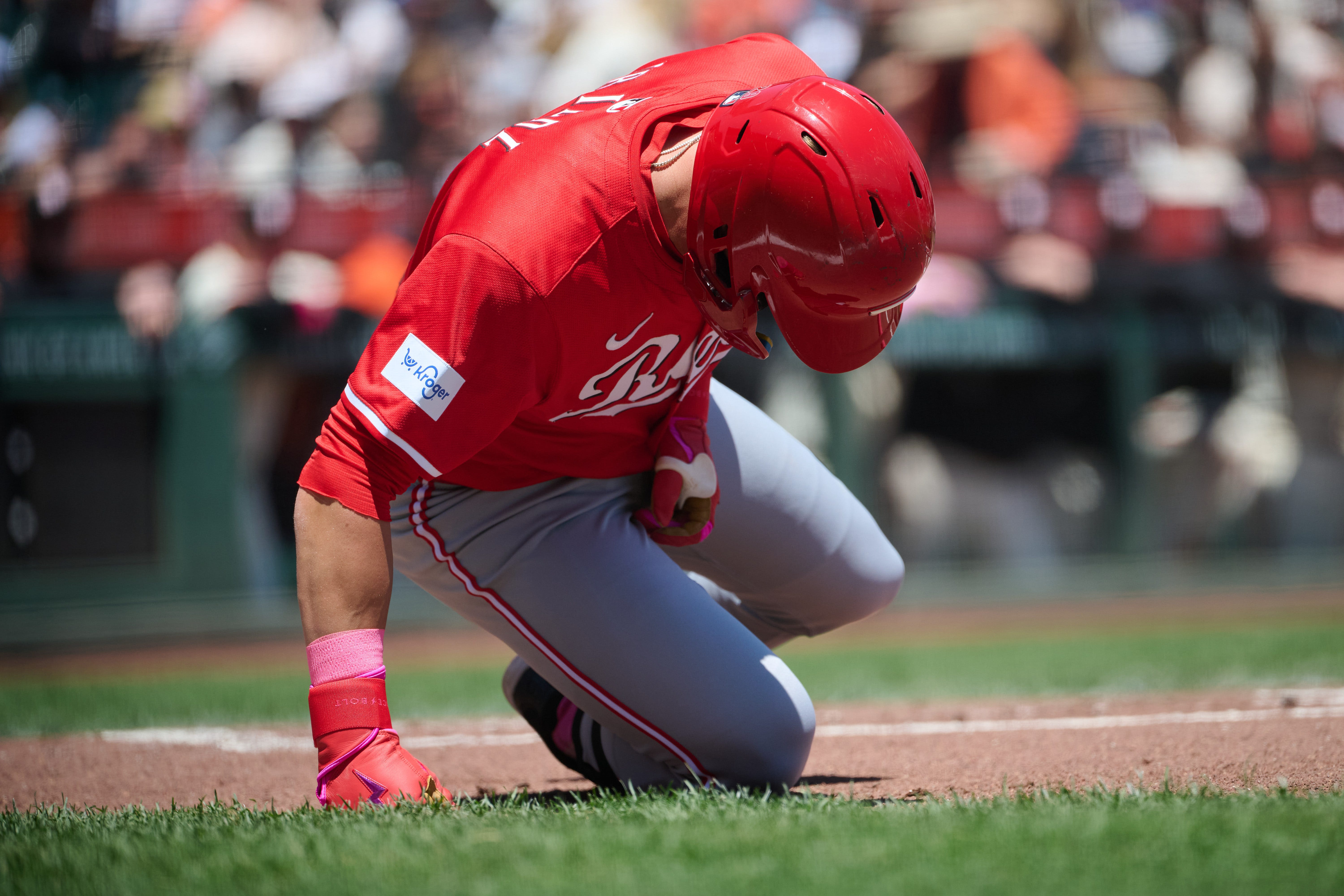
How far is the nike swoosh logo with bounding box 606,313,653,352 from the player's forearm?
0.55 meters

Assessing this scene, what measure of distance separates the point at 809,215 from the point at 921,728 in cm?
215

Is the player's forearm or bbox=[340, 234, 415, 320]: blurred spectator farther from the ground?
the player's forearm

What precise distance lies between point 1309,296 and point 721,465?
10929 millimetres

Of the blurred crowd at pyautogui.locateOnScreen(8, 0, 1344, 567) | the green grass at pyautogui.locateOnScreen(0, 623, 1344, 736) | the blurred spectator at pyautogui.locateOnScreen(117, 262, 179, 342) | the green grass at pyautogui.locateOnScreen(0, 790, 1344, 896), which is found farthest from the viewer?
the blurred crowd at pyautogui.locateOnScreen(8, 0, 1344, 567)

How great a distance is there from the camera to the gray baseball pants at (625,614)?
2475 millimetres

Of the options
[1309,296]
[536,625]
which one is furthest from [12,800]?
[1309,296]

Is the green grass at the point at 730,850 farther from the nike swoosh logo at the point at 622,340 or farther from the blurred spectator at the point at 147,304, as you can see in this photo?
the blurred spectator at the point at 147,304

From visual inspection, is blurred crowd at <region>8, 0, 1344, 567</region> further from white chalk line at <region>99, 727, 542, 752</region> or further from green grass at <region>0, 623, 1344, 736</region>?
white chalk line at <region>99, 727, 542, 752</region>

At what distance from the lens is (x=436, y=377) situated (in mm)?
2084

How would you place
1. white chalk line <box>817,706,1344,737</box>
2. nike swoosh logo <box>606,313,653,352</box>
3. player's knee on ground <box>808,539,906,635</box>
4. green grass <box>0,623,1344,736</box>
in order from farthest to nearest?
green grass <box>0,623,1344,736</box>, white chalk line <box>817,706,1344,737</box>, player's knee on ground <box>808,539,906,635</box>, nike swoosh logo <box>606,313,653,352</box>

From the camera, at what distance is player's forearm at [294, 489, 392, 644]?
2146 mm

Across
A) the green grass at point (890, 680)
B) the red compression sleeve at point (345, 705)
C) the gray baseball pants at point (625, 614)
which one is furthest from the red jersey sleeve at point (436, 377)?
the green grass at point (890, 680)

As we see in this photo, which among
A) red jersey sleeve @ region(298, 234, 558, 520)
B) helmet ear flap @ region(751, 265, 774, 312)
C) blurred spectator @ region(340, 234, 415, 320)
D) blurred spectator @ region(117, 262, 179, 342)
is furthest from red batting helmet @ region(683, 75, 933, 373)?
blurred spectator @ region(117, 262, 179, 342)

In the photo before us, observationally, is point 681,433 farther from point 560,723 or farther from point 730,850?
point 730,850
